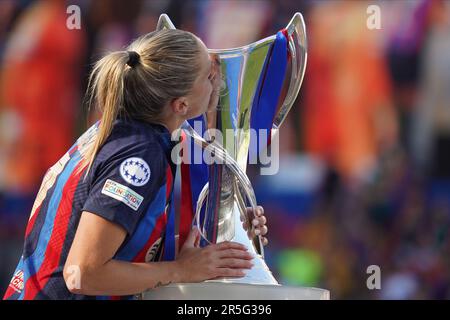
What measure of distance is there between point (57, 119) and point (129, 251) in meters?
3.07

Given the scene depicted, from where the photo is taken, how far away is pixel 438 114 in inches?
178

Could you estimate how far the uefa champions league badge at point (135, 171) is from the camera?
160cm

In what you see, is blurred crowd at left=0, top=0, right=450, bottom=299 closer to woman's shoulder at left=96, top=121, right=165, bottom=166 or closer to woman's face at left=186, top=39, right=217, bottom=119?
woman's face at left=186, top=39, right=217, bottom=119

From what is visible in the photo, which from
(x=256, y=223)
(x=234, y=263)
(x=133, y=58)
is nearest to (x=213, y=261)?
(x=234, y=263)

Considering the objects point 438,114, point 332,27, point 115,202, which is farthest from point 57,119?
point 115,202

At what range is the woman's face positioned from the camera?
1768mm

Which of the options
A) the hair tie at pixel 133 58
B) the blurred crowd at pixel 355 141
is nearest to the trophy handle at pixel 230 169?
the hair tie at pixel 133 58

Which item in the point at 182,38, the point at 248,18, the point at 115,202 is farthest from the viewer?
Answer: the point at 248,18

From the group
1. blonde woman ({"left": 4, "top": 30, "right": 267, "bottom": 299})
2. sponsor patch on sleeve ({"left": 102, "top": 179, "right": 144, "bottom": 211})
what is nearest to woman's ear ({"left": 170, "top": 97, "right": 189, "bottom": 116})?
blonde woman ({"left": 4, "top": 30, "right": 267, "bottom": 299})

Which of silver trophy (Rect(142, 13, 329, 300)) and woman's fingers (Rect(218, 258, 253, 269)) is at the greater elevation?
silver trophy (Rect(142, 13, 329, 300))

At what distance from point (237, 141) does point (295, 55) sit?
230 millimetres

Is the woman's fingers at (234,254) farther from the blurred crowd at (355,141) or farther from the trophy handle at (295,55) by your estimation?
the blurred crowd at (355,141)

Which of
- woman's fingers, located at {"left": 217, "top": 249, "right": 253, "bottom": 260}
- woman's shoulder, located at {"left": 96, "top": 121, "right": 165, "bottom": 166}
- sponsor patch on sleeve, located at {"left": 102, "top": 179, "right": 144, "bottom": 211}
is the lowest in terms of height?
woman's fingers, located at {"left": 217, "top": 249, "right": 253, "bottom": 260}

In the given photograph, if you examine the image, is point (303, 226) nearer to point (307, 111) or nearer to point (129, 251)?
point (307, 111)
